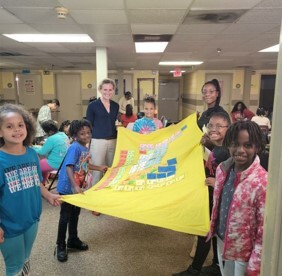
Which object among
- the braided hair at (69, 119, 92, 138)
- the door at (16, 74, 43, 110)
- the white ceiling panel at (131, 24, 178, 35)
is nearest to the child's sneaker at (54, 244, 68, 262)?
the braided hair at (69, 119, 92, 138)

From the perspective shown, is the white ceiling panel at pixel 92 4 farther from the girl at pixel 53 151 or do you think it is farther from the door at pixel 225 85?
the door at pixel 225 85

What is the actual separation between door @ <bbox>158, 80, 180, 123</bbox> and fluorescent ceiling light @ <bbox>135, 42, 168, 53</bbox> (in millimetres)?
7935

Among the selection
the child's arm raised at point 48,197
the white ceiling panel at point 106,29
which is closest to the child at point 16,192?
the child's arm raised at point 48,197

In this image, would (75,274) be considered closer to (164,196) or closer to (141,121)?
(164,196)

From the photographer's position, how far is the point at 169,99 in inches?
548

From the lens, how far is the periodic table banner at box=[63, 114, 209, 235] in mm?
1717

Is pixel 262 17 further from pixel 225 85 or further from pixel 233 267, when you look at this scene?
pixel 225 85

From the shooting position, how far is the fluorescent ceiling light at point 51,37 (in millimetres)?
4281

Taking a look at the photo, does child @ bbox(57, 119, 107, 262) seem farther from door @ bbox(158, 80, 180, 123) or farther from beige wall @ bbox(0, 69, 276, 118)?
door @ bbox(158, 80, 180, 123)

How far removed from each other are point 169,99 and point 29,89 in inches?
269

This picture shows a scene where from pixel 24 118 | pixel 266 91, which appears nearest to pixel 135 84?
pixel 266 91

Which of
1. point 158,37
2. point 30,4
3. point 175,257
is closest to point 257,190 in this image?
point 175,257

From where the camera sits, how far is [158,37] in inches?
173

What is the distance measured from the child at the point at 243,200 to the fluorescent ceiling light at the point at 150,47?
399 centimetres
